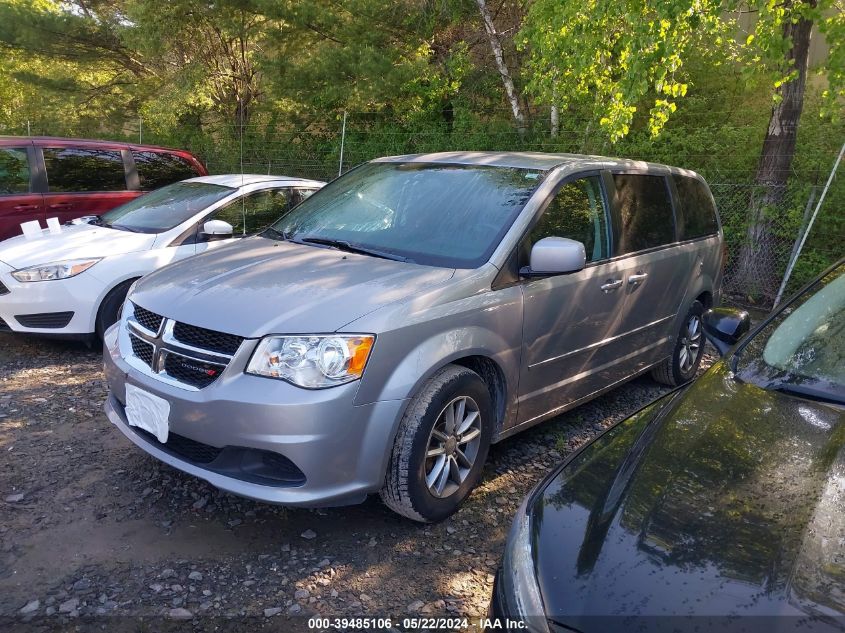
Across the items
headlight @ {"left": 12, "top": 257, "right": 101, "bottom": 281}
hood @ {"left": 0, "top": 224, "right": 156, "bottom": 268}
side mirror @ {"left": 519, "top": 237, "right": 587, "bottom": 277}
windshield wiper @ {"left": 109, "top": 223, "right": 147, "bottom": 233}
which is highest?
side mirror @ {"left": 519, "top": 237, "right": 587, "bottom": 277}

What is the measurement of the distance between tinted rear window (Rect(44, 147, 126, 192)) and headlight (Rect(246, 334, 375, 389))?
5.54 m

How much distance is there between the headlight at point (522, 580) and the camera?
1.69 meters

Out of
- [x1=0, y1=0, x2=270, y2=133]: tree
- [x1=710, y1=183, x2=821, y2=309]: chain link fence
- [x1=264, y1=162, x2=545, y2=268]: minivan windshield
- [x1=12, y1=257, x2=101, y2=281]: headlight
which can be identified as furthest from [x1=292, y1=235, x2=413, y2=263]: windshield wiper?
[x1=0, y1=0, x2=270, y2=133]: tree

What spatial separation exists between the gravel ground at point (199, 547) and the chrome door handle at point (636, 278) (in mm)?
1177

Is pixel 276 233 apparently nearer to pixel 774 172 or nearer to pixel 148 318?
pixel 148 318

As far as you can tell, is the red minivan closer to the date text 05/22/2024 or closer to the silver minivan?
the silver minivan

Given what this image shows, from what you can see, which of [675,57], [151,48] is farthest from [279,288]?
[151,48]

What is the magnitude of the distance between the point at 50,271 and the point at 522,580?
4.75 meters

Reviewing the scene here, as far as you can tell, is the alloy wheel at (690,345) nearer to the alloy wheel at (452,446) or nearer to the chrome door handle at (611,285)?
the chrome door handle at (611,285)

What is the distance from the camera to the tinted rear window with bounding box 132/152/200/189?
25.1ft

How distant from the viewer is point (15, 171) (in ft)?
22.5

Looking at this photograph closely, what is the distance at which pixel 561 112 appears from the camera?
986 centimetres

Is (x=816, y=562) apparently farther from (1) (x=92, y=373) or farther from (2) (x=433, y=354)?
(1) (x=92, y=373)

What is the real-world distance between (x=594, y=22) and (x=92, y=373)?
6.03 m
